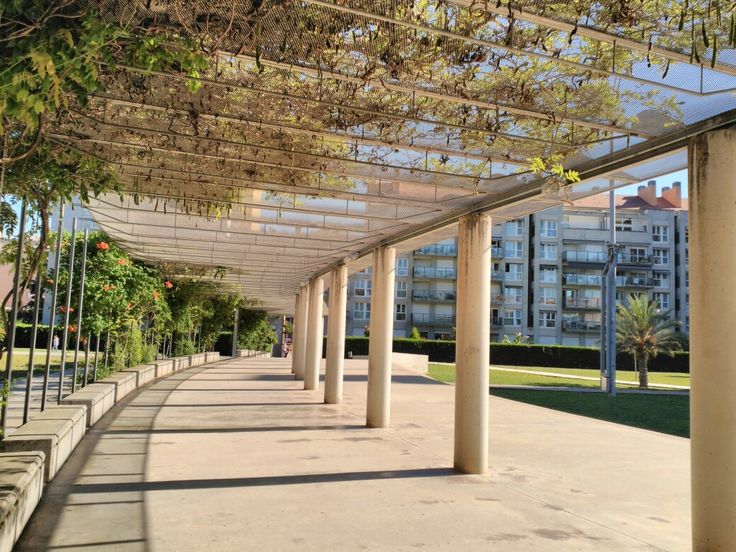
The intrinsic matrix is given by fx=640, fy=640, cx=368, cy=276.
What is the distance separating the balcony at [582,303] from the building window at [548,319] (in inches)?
67.1

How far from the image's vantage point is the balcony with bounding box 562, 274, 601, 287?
67.1 m

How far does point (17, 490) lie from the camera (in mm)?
4594

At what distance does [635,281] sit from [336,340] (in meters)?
58.8

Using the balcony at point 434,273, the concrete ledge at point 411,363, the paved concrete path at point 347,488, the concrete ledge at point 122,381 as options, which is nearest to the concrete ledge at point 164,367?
the concrete ledge at point 122,381

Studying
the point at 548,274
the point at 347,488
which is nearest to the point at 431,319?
the point at 548,274

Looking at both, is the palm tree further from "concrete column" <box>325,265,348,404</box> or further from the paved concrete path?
"concrete column" <box>325,265,348,404</box>

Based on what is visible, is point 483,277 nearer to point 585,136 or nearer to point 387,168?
point 387,168

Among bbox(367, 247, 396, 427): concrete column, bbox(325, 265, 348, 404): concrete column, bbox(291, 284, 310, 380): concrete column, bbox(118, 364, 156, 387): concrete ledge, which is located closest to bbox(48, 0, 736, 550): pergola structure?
bbox(367, 247, 396, 427): concrete column

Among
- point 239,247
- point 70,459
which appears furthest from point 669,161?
point 239,247

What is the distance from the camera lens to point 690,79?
480 cm

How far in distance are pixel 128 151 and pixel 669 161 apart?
602 centimetres

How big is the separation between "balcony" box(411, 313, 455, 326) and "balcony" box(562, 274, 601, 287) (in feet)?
41.2

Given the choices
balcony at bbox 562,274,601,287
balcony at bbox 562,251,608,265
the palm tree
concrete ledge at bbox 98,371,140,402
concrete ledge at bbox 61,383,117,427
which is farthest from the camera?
balcony at bbox 562,251,608,265

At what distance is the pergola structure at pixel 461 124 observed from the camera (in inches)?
173
